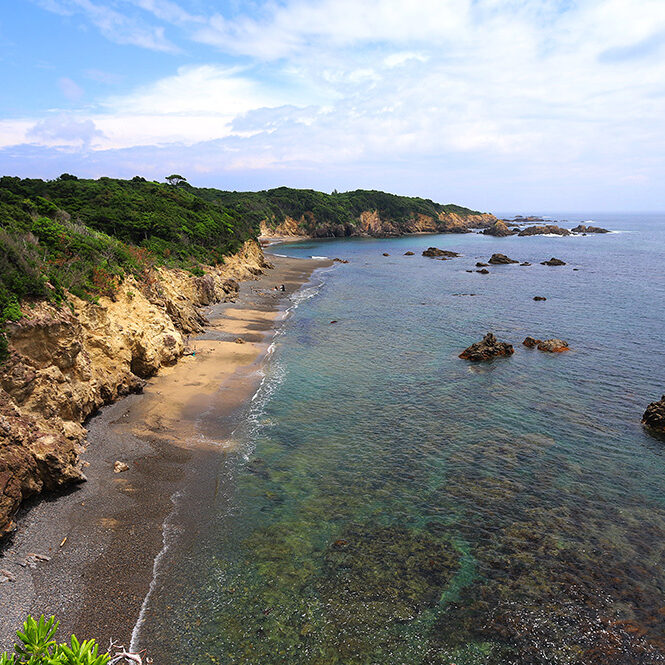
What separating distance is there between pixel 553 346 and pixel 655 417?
12438 millimetres

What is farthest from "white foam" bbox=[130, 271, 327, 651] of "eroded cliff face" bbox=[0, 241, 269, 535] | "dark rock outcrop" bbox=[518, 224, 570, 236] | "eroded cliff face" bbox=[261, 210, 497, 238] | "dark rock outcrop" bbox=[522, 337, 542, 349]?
"dark rock outcrop" bbox=[518, 224, 570, 236]

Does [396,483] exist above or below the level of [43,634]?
below

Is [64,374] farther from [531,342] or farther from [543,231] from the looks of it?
[543,231]

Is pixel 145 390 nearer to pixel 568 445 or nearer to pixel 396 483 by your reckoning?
pixel 396 483

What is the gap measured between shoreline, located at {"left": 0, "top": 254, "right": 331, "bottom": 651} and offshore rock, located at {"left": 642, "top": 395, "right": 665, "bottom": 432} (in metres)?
20.5

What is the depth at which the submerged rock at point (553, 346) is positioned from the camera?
32812 millimetres

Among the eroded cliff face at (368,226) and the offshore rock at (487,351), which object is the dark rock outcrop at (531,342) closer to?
the offshore rock at (487,351)

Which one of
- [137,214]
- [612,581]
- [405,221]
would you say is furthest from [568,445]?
[405,221]

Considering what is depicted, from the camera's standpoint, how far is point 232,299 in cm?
4900

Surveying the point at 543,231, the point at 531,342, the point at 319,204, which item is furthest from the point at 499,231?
the point at 531,342

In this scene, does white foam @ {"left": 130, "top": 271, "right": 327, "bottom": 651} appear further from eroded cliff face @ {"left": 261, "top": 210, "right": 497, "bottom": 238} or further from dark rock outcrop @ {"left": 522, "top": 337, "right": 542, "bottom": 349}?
eroded cliff face @ {"left": 261, "top": 210, "right": 497, "bottom": 238}

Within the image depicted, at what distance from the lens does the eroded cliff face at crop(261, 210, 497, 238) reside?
148 m

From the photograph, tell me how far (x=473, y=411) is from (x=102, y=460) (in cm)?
1780

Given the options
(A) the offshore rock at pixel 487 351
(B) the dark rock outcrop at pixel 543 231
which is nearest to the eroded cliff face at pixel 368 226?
(B) the dark rock outcrop at pixel 543 231
